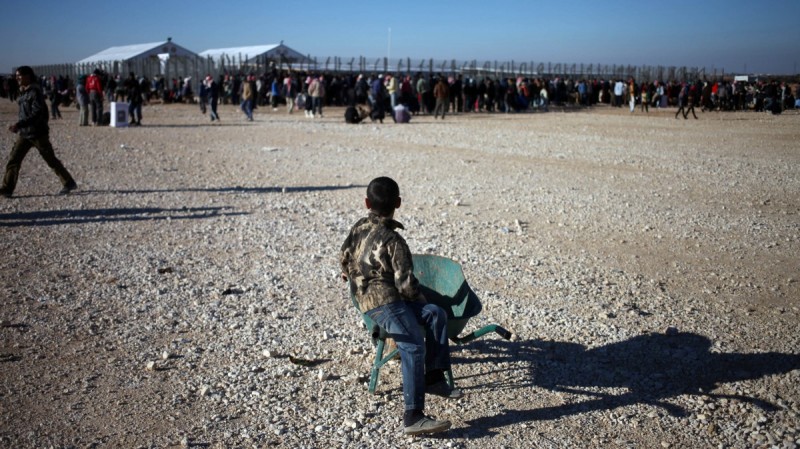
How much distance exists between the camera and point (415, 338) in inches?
136

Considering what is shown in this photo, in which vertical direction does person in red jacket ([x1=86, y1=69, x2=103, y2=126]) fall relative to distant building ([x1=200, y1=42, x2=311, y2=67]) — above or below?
below

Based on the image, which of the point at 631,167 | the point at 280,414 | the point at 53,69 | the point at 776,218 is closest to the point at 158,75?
the point at 53,69

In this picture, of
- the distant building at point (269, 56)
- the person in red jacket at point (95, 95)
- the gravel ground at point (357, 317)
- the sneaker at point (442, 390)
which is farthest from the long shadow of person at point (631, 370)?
the distant building at point (269, 56)

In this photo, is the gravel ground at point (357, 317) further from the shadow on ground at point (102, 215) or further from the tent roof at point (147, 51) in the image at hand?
the tent roof at point (147, 51)

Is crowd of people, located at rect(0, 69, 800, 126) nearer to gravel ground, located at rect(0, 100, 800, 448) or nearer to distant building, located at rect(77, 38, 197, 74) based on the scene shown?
distant building, located at rect(77, 38, 197, 74)

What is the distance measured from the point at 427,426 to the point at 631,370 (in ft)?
5.14

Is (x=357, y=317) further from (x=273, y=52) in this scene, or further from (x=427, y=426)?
(x=273, y=52)

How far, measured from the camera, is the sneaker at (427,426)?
3.40 meters

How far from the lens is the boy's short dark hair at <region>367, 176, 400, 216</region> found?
3479mm

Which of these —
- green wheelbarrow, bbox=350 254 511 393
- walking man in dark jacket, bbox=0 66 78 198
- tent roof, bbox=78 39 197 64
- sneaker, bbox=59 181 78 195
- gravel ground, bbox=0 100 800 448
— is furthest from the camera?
tent roof, bbox=78 39 197 64

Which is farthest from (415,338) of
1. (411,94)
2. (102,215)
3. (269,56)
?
(269,56)

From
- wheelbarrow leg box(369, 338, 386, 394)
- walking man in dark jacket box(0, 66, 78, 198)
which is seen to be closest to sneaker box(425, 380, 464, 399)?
wheelbarrow leg box(369, 338, 386, 394)

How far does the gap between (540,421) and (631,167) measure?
10.5 metres

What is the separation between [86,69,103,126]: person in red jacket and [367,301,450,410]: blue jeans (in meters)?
17.8
